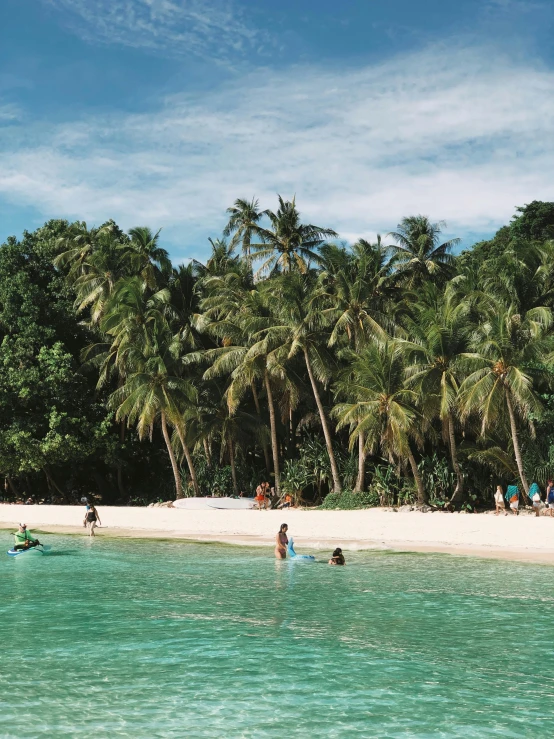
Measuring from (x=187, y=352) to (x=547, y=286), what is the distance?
1959 centimetres

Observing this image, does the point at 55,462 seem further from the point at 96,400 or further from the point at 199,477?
the point at 199,477

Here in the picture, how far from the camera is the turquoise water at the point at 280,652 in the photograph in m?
9.48

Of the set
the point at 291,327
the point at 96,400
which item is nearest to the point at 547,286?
the point at 291,327

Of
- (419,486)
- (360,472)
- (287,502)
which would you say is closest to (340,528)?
(419,486)

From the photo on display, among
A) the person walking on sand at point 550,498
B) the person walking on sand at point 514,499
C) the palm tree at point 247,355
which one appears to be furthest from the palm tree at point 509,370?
the palm tree at point 247,355

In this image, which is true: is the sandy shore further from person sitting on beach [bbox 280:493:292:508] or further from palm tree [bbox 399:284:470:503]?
palm tree [bbox 399:284:470:503]

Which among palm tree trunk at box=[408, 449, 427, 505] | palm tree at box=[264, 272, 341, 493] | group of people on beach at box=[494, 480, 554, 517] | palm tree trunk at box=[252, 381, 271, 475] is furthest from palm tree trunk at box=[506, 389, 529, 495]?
palm tree trunk at box=[252, 381, 271, 475]

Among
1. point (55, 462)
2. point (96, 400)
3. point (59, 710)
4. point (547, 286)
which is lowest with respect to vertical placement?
point (59, 710)

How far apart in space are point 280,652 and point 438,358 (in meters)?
21.8

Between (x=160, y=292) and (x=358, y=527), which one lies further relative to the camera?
(x=160, y=292)

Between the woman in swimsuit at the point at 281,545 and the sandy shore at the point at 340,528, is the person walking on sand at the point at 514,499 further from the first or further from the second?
the woman in swimsuit at the point at 281,545

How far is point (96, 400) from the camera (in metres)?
46.2

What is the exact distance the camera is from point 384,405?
107ft

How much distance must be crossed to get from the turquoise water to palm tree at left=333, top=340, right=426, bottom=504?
11268mm
